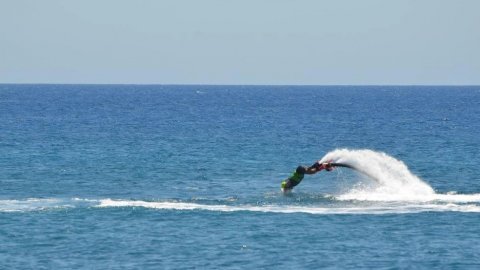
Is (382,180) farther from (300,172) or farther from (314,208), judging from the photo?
(314,208)

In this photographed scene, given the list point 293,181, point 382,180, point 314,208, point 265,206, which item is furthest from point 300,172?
point 314,208

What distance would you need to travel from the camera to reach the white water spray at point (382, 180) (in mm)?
66938

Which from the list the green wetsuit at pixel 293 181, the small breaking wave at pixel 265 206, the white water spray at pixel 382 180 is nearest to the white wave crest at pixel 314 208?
the small breaking wave at pixel 265 206

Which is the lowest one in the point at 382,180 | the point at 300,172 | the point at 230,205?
the point at 230,205

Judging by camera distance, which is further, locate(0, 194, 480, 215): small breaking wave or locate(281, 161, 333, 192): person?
locate(281, 161, 333, 192): person

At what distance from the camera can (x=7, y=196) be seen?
67625 millimetres

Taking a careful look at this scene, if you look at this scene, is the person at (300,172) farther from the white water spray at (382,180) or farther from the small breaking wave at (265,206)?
the small breaking wave at (265,206)

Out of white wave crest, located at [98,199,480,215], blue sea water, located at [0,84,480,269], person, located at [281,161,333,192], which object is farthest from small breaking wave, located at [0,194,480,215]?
person, located at [281,161,333,192]

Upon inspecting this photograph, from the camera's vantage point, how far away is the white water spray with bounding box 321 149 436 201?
66.9m

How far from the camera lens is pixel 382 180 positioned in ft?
232

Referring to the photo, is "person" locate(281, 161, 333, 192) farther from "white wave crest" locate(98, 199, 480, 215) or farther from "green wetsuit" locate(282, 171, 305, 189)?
"white wave crest" locate(98, 199, 480, 215)

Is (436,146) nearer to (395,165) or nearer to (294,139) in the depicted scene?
(294,139)

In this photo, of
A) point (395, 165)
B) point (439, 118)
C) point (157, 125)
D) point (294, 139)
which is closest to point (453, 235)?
point (395, 165)

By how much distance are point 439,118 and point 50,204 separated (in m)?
120
